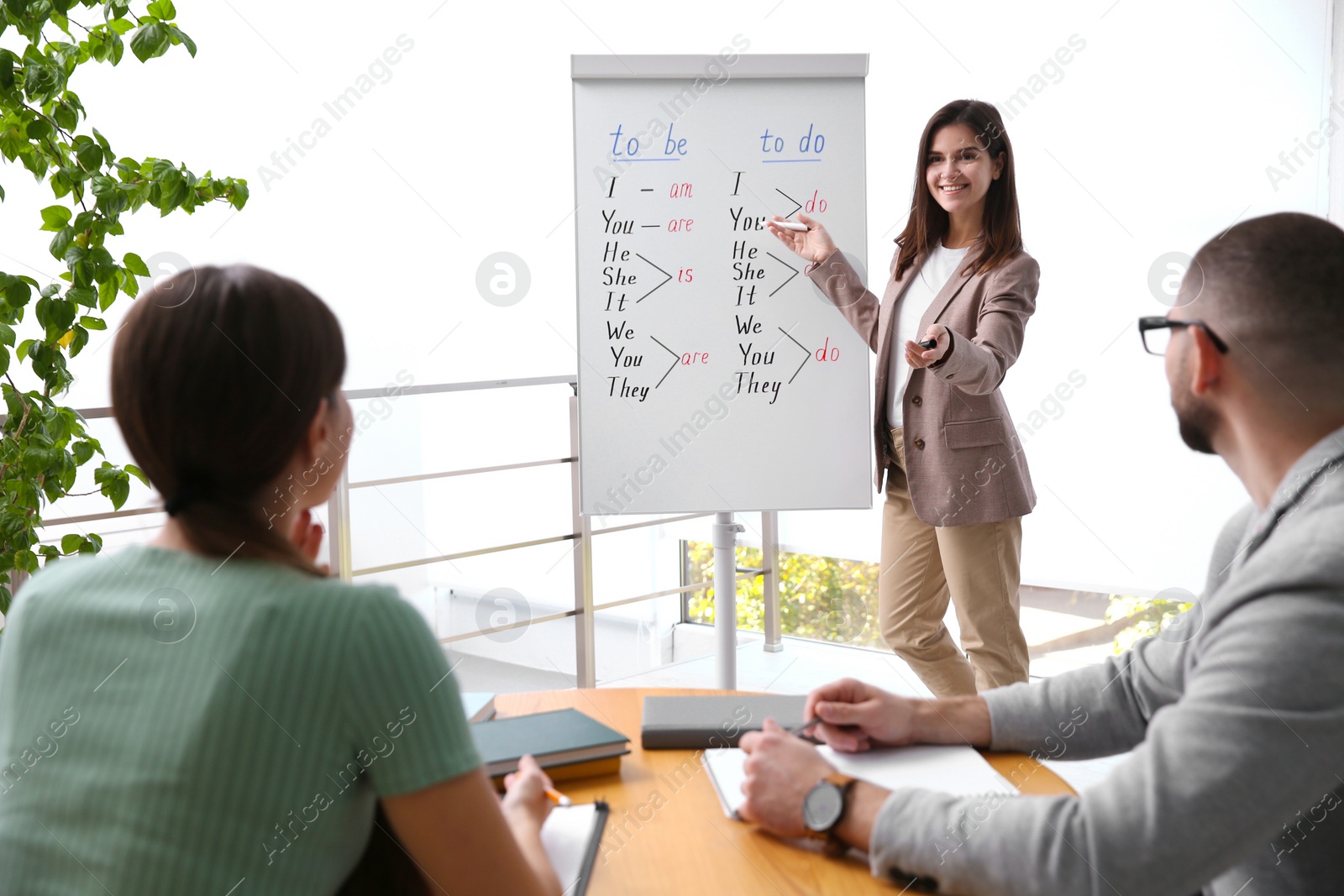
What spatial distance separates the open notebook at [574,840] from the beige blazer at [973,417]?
1409 mm

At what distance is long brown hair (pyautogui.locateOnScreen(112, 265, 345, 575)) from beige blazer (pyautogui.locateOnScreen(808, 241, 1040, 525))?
1594mm

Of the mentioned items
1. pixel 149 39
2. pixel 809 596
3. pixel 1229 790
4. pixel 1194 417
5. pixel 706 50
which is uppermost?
pixel 706 50

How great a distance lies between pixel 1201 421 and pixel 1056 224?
2.19 metres

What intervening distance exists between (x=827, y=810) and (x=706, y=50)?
3090mm

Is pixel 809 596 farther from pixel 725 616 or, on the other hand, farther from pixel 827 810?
pixel 827 810

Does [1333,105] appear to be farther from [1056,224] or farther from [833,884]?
[833,884]

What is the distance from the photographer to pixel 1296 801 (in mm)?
719

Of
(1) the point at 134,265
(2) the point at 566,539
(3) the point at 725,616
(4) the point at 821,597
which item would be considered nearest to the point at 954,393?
(3) the point at 725,616

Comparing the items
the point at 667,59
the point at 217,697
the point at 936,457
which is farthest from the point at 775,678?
the point at 217,697

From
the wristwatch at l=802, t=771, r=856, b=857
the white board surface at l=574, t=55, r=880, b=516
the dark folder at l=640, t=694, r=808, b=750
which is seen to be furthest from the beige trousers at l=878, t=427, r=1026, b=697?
the wristwatch at l=802, t=771, r=856, b=857

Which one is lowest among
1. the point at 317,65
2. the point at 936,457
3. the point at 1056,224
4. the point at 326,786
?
the point at 326,786

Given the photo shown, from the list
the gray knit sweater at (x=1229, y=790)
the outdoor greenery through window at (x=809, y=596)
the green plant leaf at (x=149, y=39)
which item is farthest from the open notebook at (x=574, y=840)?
the outdoor greenery through window at (x=809, y=596)

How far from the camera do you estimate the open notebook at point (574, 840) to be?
2.60 feet

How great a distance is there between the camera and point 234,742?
65 centimetres
